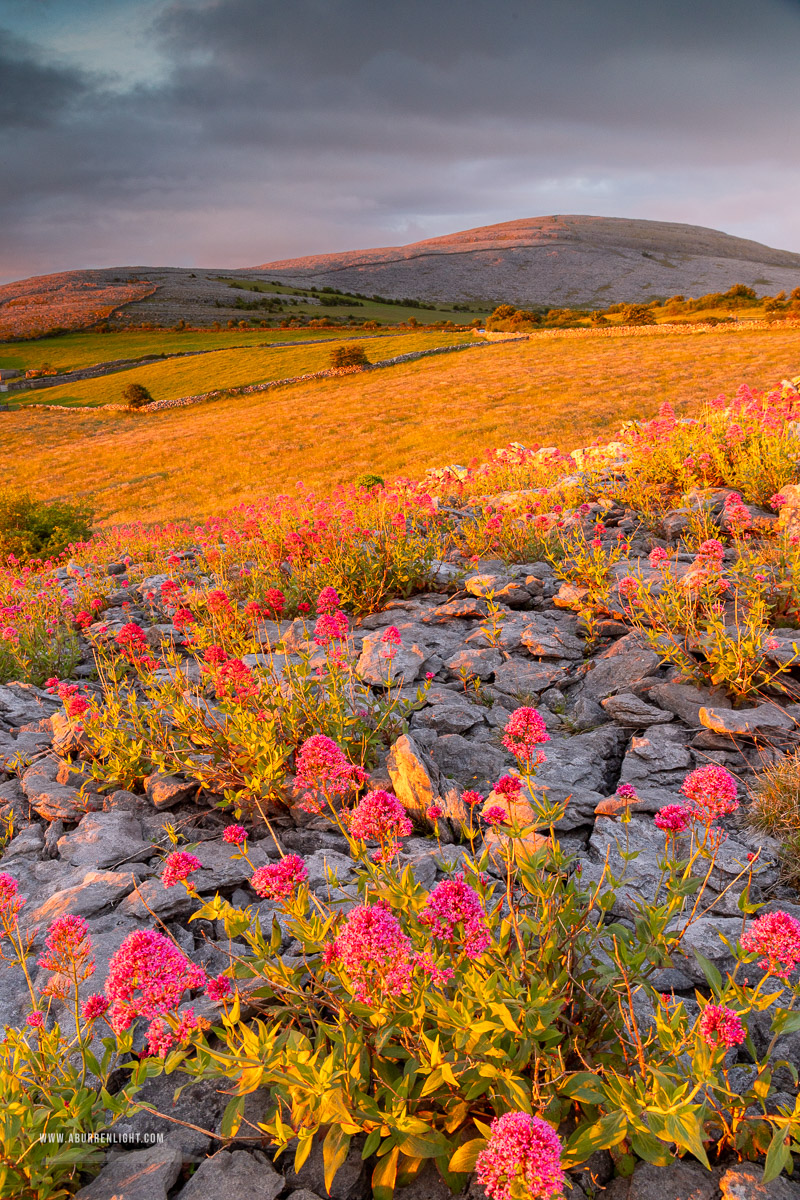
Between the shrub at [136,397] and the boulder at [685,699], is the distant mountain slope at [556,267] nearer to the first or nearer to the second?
the shrub at [136,397]

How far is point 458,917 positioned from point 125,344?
7326 cm

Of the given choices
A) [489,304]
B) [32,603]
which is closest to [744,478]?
[32,603]

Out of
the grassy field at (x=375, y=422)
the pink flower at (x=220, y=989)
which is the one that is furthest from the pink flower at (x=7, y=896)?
the grassy field at (x=375, y=422)

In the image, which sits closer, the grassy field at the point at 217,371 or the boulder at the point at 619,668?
the boulder at the point at 619,668

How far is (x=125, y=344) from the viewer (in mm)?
63500

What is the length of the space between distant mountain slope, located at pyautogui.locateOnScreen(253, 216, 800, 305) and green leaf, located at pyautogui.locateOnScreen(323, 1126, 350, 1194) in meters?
115

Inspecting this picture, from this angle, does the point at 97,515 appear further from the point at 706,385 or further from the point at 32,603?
the point at 706,385

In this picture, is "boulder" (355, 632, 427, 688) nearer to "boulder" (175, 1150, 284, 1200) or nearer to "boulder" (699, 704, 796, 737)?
"boulder" (699, 704, 796, 737)

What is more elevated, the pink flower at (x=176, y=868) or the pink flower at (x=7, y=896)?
the pink flower at (x=176, y=868)

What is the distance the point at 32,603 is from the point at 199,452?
22041 millimetres

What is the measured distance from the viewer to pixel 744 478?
26.8 ft

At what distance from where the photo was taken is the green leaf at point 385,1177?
2.04 meters

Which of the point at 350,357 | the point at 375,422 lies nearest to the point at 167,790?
the point at 375,422

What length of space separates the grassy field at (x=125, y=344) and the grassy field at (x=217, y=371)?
6337mm
